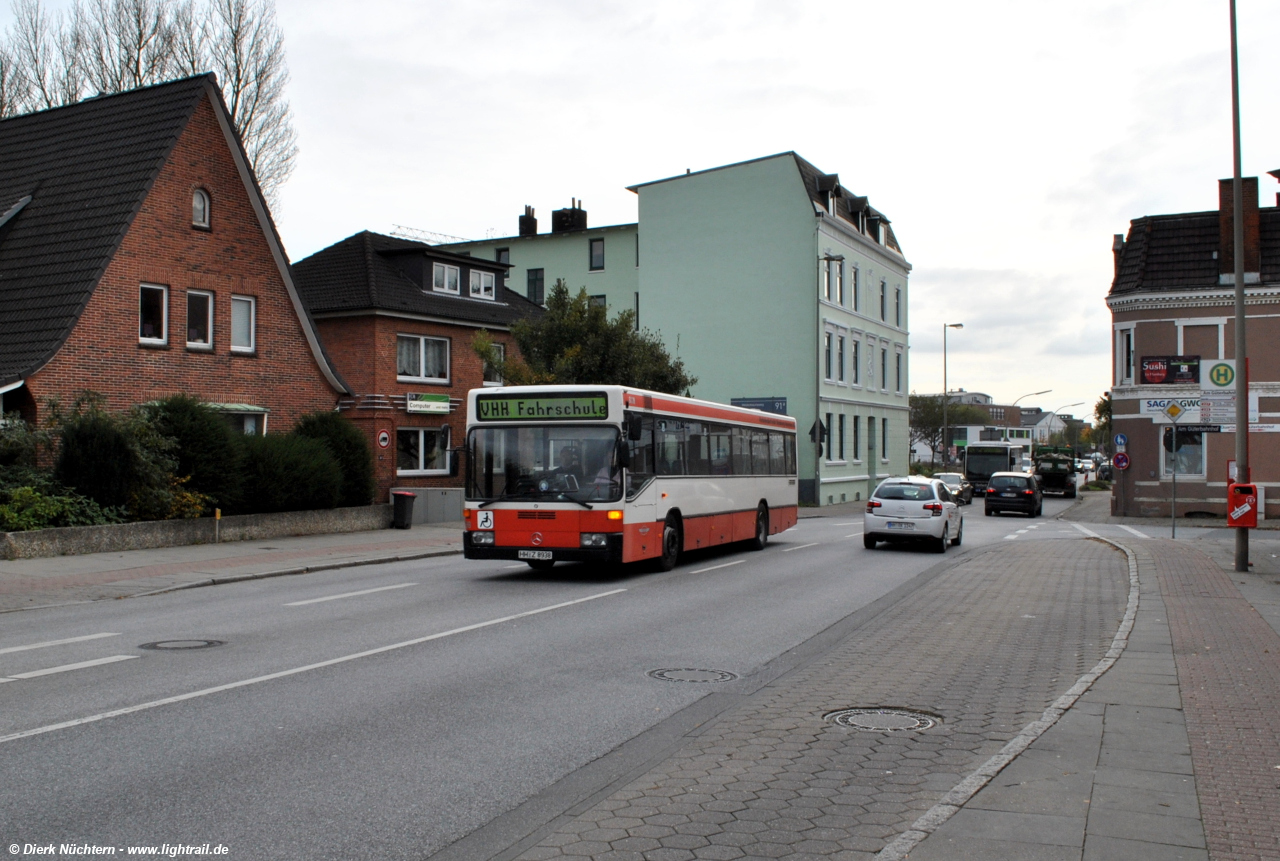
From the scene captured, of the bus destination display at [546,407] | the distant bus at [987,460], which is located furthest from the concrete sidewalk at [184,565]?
the distant bus at [987,460]

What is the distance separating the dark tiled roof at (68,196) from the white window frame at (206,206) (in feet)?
4.11

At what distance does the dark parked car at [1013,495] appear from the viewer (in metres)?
44.4

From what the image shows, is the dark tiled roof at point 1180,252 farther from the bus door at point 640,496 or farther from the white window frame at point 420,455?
the bus door at point 640,496

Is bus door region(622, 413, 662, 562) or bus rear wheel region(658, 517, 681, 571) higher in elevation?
bus door region(622, 413, 662, 562)

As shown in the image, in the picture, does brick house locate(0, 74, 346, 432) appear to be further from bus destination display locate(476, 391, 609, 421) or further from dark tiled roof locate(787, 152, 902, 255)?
dark tiled roof locate(787, 152, 902, 255)

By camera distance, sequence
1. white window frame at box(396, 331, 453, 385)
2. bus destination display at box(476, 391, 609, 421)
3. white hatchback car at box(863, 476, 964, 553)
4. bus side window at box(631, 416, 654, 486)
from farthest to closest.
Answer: white window frame at box(396, 331, 453, 385)
white hatchback car at box(863, 476, 964, 553)
bus side window at box(631, 416, 654, 486)
bus destination display at box(476, 391, 609, 421)

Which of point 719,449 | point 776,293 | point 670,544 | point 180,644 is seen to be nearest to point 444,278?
point 776,293

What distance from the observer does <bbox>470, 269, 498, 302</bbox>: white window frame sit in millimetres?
39381

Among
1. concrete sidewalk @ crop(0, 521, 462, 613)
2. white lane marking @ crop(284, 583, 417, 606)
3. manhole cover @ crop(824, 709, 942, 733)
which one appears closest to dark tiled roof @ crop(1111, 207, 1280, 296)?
concrete sidewalk @ crop(0, 521, 462, 613)

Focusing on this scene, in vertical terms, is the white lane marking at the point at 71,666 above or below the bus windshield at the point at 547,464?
below

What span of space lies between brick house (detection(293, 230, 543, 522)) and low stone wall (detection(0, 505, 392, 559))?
4.52 m

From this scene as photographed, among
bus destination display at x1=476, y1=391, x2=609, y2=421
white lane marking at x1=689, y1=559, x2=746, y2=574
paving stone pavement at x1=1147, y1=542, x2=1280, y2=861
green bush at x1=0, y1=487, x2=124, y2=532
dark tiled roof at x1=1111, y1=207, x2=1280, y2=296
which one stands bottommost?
white lane marking at x1=689, y1=559, x2=746, y2=574

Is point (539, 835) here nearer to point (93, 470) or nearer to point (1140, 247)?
point (93, 470)

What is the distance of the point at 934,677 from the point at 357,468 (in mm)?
20810
